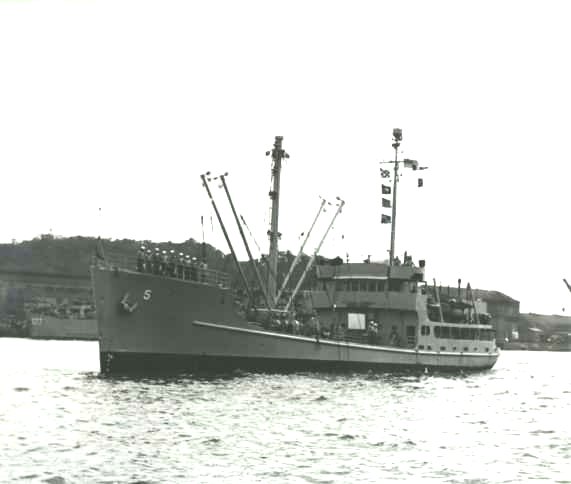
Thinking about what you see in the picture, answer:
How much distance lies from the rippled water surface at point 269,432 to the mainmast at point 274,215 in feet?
32.9

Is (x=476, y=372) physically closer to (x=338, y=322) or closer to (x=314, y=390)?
(x=338, y=322)

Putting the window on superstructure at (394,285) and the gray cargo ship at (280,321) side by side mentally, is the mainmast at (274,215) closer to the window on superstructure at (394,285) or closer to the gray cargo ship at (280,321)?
the gray cargo ship at (280,321)

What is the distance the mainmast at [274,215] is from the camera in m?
53.3

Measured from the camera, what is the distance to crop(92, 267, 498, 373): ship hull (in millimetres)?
43250

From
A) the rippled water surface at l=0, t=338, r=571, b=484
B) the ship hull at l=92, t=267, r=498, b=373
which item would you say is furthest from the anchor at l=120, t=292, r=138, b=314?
the rippled water surface at l=0, t=338, r=571, b=484

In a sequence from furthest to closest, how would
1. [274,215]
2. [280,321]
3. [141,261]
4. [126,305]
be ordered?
[274,215]
[280,321]
[141,261]
[126,305]

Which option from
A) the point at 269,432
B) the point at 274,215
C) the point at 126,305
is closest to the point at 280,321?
the point at 274,215

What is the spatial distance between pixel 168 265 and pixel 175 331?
2995 mm

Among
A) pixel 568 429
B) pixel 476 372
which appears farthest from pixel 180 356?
pixel 476 372

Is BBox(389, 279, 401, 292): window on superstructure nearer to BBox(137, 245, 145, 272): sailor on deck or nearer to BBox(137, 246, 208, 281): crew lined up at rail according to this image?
BBox(137, 246, 208, 281): crew lined up at rail

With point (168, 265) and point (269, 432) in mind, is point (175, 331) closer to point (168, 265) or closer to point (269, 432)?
point (168, 265)

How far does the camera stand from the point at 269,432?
2630 cm

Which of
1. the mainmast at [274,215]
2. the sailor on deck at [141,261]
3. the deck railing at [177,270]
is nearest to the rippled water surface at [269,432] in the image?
the sailor on deck at [141,261]

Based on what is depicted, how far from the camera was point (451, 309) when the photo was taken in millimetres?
62375
